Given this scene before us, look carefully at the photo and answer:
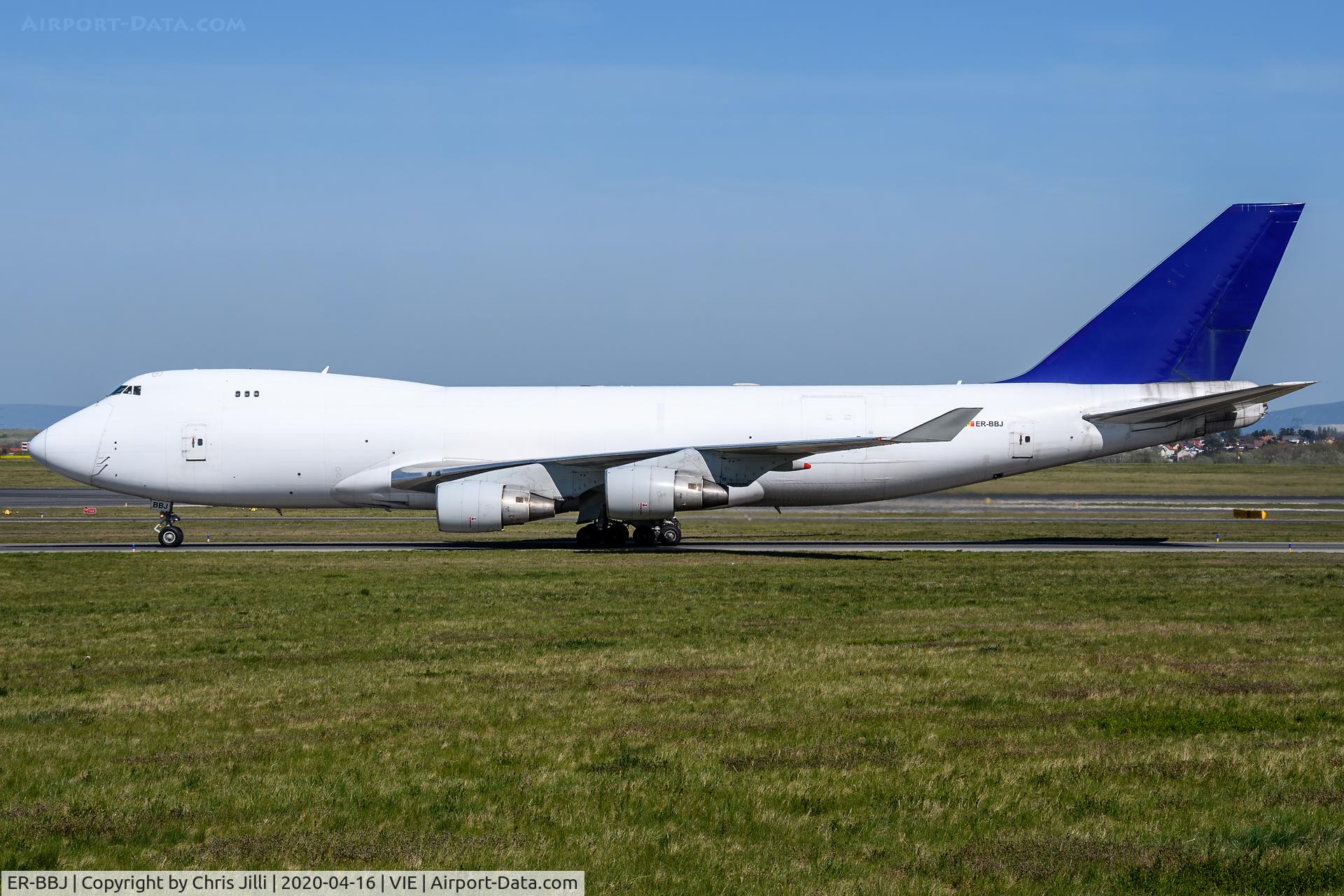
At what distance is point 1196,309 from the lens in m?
31.0

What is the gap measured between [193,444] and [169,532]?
2834 mm

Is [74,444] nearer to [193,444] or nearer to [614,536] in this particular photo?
[193,444]

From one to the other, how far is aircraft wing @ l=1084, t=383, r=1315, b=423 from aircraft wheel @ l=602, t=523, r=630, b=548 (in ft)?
38.7

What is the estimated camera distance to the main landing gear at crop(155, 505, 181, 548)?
3158cm

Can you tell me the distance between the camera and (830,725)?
33.1 ft

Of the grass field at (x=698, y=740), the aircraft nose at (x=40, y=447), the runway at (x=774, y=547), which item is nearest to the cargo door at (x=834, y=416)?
the runway at (x=774, y=547)

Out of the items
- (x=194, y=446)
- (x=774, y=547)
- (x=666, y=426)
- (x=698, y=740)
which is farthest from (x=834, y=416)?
(x=698, y=740)

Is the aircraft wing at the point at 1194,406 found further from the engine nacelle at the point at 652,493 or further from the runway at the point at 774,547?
the engine nacelle at the point at 652,493

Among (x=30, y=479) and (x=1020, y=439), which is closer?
(x=1020, y=439)

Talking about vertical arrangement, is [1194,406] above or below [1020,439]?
above

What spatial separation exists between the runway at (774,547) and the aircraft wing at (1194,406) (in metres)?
3.14

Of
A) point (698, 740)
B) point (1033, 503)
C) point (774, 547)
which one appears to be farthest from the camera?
point (1033, 503)

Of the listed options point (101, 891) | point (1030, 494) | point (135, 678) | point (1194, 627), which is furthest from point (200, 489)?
point (1030, 494)

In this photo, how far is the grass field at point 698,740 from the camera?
6.89m
